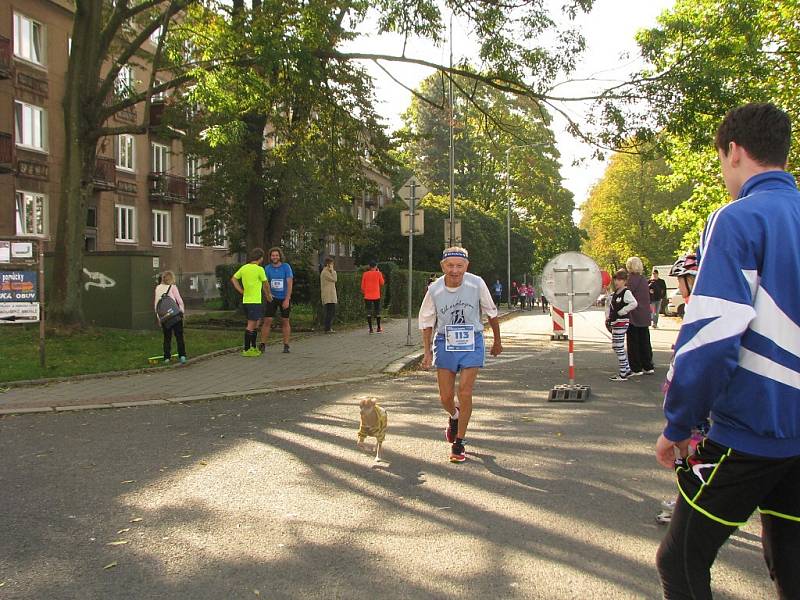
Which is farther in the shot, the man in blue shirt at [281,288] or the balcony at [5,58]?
the balcony at [5,58]

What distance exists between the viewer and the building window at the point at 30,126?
2634 cm

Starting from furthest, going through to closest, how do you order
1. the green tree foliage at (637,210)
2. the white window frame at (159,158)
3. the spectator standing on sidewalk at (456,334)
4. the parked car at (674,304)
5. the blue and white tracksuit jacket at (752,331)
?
the green tree foliage at (637,210), the white window frame at (159,158), the parked car at (674,304), the spectator standing on sidewalk at (456,334), the blue and white tracksuit jacket at (752,331)

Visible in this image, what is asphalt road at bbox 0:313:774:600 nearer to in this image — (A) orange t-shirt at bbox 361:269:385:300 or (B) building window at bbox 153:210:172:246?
(A) orange t-shirt at bbox 361:269:385:300

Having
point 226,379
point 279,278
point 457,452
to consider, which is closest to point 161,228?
point 279,278

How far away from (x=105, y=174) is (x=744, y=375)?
3161 centimetres

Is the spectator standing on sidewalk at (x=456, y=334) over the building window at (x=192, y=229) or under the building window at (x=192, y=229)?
under

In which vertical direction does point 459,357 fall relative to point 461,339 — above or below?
below

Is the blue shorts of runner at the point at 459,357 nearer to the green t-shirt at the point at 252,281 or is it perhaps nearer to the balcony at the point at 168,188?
the green t-shirt at the point at 252,281

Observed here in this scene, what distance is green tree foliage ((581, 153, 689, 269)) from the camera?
57.6 meters

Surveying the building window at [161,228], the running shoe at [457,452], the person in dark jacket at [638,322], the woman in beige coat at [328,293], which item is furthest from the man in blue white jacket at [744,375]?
the building window at [161,228]

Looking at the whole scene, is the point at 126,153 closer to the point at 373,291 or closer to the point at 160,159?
the point at 160,159

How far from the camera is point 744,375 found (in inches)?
84.6

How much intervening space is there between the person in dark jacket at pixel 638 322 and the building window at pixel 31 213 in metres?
22.6

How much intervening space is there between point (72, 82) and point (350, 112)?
5743 mm
